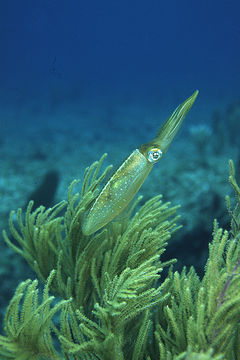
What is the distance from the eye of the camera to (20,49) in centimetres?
10350

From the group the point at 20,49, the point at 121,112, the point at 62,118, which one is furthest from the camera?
the point at 20,49

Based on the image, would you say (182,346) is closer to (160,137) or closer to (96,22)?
(160,137)

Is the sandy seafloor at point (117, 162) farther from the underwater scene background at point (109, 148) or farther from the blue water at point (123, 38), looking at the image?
the blue water at point (123, 38)

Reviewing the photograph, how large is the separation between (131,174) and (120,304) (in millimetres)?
859

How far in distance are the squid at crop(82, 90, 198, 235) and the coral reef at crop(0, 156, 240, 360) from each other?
248mm

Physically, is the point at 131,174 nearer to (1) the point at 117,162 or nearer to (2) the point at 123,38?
(1) the point at 117,162

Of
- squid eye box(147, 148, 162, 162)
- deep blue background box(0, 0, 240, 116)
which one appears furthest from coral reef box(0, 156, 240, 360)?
deep blue background box(0, 0, 240, 116)

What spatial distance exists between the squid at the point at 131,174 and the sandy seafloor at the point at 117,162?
0.17 metres

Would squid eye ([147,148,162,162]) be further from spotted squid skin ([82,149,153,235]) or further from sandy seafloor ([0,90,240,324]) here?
sandy seafloor ([0,90,240,324])

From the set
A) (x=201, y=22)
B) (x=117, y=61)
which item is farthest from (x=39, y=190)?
(x=201, y=22)

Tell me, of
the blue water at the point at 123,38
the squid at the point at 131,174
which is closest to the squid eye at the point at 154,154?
the squid at the point at 131,174

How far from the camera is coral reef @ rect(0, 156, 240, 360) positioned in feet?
5.36

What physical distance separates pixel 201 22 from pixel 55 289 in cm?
17409

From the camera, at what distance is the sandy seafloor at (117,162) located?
209 inches
